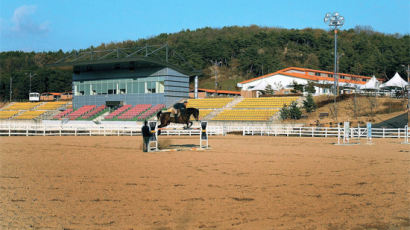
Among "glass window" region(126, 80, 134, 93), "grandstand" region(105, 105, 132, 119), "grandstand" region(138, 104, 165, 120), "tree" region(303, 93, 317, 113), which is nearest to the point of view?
"tree" region(303, 93, 317, 113)

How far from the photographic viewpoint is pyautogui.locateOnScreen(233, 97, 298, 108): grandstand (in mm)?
58188

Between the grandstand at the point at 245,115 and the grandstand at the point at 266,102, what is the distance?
1.92m

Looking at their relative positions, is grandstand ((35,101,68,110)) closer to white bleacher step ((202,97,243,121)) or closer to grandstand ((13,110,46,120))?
grandstand ((13,110,46,120))

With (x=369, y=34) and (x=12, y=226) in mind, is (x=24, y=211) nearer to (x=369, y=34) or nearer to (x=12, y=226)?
(x=12, y=226)

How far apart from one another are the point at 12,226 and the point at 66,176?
6083 millimetres

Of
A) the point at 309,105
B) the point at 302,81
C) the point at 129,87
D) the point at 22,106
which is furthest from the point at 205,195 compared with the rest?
the point at 22,106

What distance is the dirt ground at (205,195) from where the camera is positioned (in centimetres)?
787

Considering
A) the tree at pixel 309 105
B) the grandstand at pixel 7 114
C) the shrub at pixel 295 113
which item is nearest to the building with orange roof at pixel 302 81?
the tree at pixel 309 105

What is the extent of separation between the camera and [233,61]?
5551 inches

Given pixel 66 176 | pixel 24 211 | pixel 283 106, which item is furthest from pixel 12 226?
pixel 283 106

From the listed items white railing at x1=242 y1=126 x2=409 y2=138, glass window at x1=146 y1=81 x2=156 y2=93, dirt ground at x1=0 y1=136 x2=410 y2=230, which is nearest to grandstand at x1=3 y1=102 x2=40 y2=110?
glass window at x1=146 y1=81 x2=156 y2=93

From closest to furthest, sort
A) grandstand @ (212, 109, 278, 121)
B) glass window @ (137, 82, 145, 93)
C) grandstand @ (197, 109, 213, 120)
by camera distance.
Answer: grandstand @ (212, 109, 278, 121) < grandstand @ (197, 109, 213, 120) < glass window @ (137, 82, 145, 93)

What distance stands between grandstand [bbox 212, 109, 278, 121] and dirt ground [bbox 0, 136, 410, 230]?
36612mm

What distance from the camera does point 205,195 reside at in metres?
10.4
